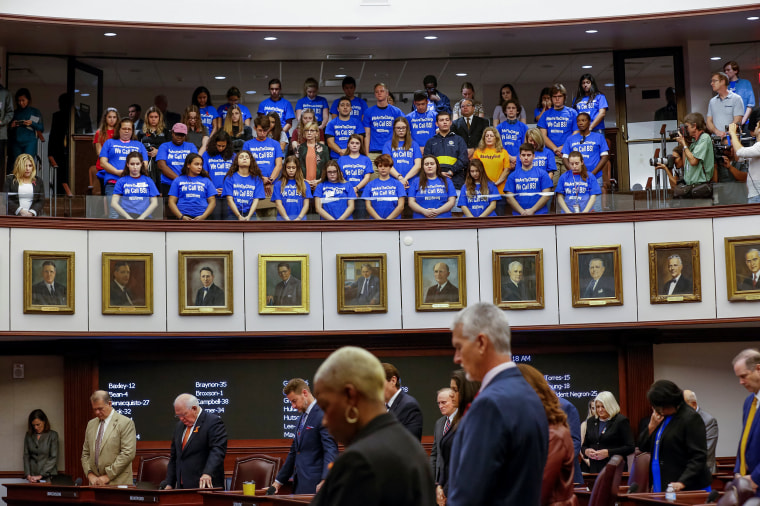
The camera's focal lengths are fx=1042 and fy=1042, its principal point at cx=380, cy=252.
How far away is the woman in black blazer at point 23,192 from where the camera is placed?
13.6 metres

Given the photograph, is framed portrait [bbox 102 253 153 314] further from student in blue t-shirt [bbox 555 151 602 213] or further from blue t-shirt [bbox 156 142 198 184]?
student in blue t-shirt [bbox 555 151 602 213]

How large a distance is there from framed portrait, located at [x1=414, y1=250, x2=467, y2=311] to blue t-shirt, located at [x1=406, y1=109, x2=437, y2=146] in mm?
2473

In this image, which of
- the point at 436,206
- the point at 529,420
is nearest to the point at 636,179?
the point at 436,206

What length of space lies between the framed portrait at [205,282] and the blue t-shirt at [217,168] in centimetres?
132

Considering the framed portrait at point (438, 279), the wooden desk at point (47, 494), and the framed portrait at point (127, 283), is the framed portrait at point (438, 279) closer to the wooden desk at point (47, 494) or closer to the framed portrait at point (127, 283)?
the framed portrait at point (127, 283)

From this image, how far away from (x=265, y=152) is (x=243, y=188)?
95 cm

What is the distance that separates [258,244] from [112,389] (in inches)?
117

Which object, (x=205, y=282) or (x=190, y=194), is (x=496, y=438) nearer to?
(x=205, y=282)

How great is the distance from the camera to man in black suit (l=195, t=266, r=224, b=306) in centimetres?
1410

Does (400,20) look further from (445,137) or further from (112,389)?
(112,389)

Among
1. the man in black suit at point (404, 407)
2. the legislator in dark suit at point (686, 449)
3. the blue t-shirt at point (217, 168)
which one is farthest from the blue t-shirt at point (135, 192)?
the legislator in dark suit at point (686, 449)

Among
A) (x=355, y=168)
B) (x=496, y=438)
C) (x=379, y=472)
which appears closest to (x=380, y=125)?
(x=355, y=168)

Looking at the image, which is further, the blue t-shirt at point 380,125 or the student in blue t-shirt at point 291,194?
the blue t-shirt at point 380,125

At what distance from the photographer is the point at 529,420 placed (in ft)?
12.2
